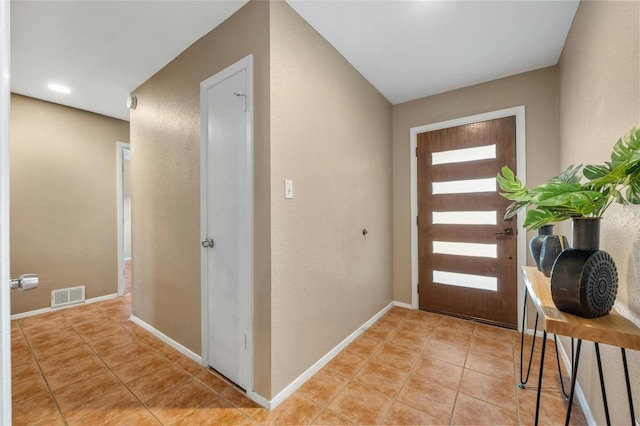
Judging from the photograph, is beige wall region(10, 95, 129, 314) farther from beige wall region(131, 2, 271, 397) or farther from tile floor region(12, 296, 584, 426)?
beige wall region(131, 2, 271, 397)

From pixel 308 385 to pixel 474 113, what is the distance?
308cm

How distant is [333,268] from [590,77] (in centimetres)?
207

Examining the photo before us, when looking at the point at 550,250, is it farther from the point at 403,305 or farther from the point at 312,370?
the point at 403,305

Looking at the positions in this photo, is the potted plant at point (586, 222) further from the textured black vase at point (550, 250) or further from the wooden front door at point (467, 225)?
the wooden front door at point (467, 225)

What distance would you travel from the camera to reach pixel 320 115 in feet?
6.88

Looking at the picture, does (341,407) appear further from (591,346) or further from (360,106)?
(360,106)

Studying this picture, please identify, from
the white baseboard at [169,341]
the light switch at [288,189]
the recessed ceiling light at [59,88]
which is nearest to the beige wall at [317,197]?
the light switch at [288,189]

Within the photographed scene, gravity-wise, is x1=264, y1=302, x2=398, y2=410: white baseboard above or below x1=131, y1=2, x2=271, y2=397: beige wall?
below

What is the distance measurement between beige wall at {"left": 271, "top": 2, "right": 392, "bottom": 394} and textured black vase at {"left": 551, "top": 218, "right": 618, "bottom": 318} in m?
1.35

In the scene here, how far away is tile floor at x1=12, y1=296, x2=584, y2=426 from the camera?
5.18 ft

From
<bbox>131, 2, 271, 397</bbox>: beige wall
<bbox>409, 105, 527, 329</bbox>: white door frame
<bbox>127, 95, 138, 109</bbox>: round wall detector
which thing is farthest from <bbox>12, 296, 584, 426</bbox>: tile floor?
<bbox>127, 95, 138, 109</bbox>: round wall detector

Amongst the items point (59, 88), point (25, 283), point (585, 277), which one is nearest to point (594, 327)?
point (585, 277)

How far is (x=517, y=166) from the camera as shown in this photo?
8.73 ft

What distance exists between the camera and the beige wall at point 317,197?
1712mm
